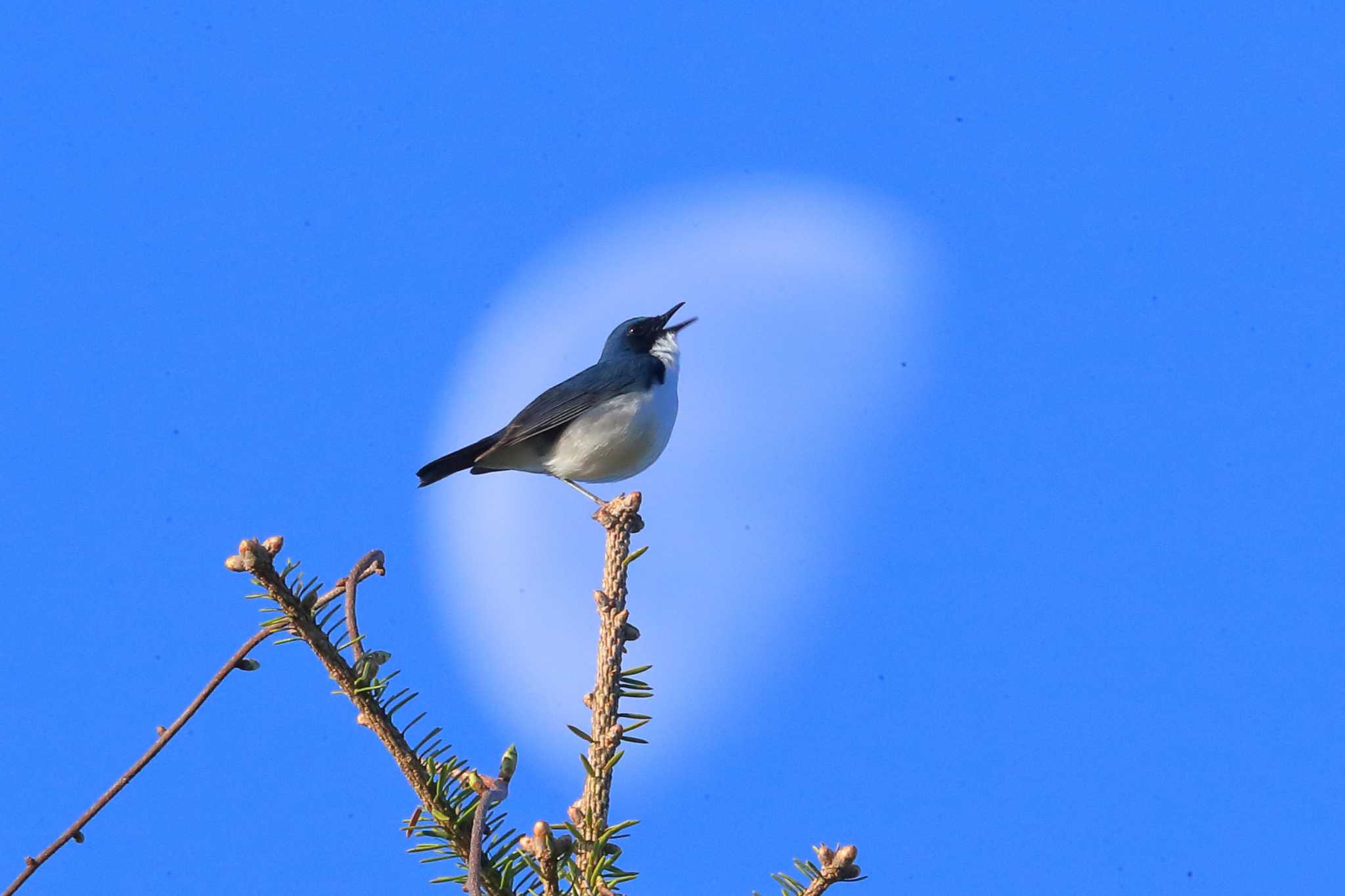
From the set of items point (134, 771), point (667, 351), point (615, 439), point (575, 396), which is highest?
point (667, 351)

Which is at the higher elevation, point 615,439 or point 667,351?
point 667,351

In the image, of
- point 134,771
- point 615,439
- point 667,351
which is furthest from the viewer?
point 667,351

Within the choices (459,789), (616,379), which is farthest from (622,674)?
(616,379)

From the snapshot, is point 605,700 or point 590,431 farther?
point 590,431

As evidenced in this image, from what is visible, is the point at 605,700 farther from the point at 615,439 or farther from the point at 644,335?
the point at 644,335

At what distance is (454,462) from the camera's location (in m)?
8.53

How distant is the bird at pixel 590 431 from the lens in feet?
27.0

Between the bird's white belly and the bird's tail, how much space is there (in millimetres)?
458

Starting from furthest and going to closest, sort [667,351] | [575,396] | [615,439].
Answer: [667,351] < [575,396] < [615,439]

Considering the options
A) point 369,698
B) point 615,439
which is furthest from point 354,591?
point 615,439

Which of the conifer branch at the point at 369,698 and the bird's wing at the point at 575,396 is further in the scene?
the bird's wing at the point at 575,396

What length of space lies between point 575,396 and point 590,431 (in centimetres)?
34

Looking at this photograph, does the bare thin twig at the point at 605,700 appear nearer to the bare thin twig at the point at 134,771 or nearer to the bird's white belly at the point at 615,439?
the bare thin twig at the point at 134,771

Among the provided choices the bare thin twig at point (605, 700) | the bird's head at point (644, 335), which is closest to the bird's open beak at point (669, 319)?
the bird's head at point (644, 335)
